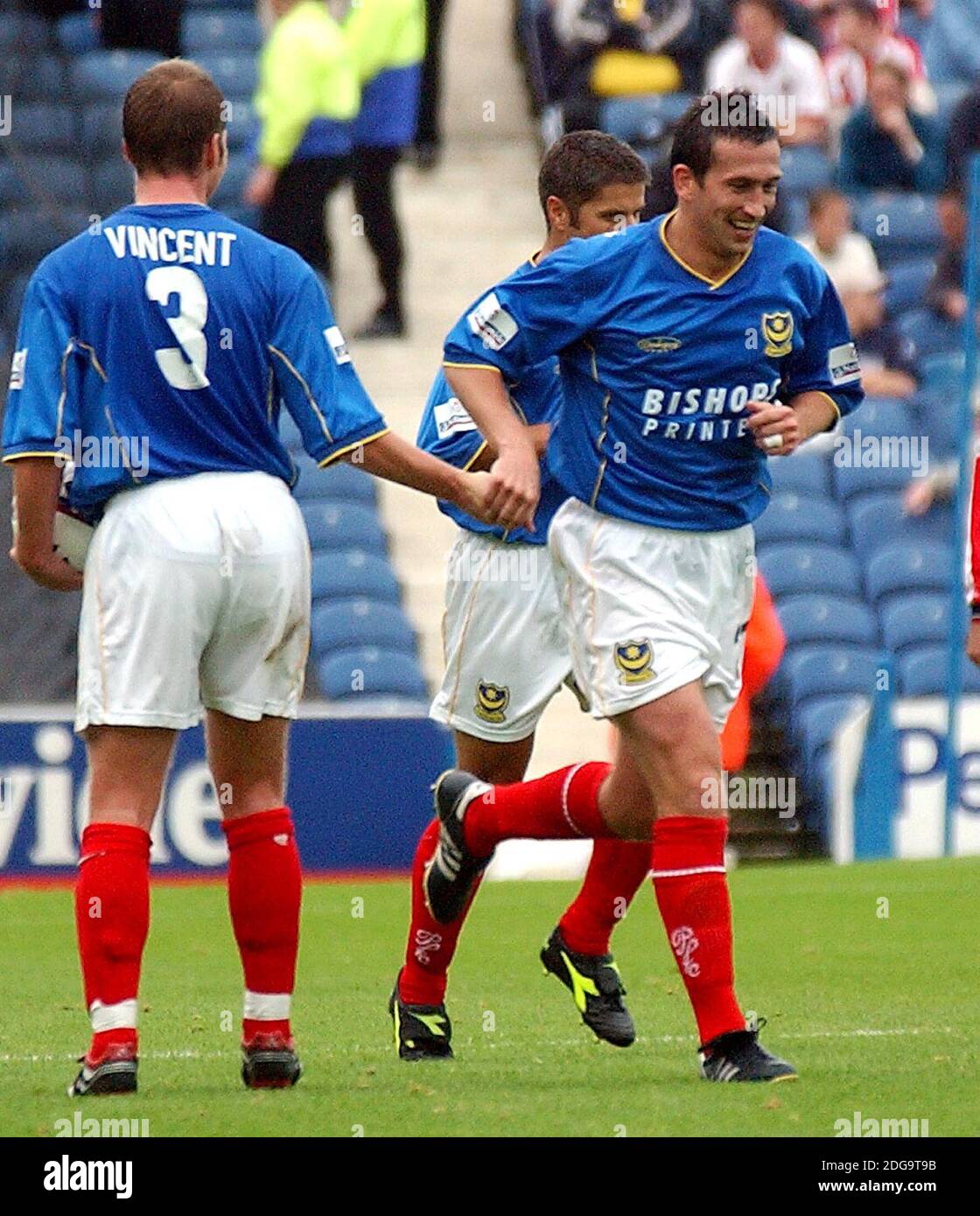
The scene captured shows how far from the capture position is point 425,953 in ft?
20.0

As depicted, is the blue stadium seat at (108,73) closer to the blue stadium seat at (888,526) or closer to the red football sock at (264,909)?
the blue stadium seat at (888,526)

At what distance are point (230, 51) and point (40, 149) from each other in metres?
1.58

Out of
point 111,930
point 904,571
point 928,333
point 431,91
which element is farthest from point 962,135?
point 111,930

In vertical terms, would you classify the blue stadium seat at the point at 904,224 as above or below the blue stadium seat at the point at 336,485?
above

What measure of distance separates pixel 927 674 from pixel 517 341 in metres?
8.91

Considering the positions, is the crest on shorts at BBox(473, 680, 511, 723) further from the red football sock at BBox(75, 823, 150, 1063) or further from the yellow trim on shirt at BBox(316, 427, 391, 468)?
the red football sock at BBox(75, 823, 150, 1063)

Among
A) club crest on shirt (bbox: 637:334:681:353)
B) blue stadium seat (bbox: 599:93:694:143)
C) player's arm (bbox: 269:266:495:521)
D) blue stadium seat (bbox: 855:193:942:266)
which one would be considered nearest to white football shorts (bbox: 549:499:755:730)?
club crest on shirt (bbox: 637:334:681:353)

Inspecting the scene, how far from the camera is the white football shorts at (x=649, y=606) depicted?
5.36 metres

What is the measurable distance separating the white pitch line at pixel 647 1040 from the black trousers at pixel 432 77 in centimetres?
1084

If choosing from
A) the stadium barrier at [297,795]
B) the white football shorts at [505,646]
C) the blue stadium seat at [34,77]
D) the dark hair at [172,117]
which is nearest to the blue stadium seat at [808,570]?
the stadium barrier at [297,795]

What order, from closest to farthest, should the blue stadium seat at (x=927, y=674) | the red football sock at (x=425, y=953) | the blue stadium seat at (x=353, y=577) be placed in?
the red football sock at (x=425, y=953) < the blue stadium seat at (x=927, y=674) < the blue stadium seat at (x=353, y=577)

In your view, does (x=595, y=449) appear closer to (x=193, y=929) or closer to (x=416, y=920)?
(x=416, y=920)

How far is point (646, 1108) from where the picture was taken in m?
4.88
